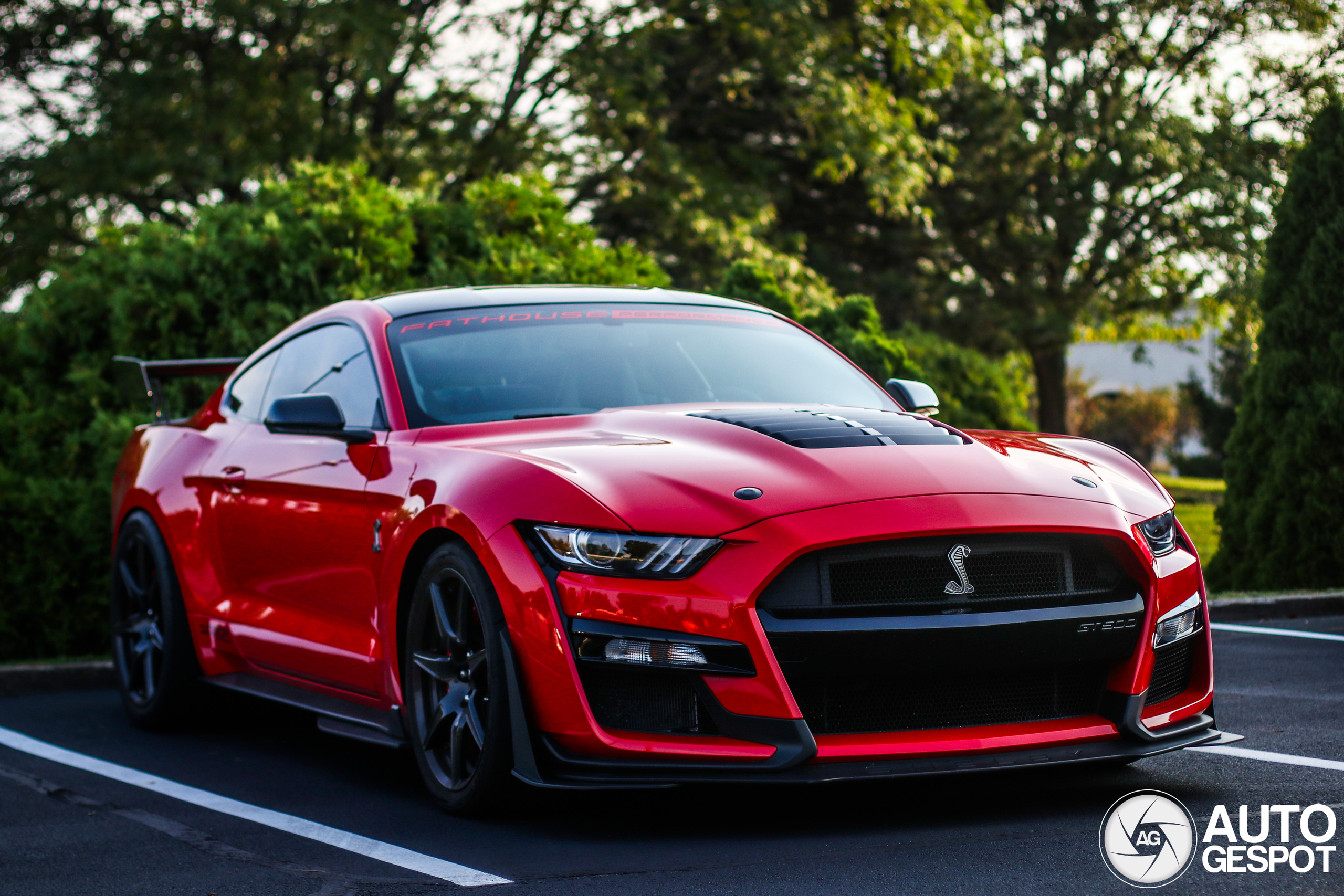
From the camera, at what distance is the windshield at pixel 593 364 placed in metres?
5.20

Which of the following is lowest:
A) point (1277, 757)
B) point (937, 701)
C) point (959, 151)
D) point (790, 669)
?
point (1277, 757)

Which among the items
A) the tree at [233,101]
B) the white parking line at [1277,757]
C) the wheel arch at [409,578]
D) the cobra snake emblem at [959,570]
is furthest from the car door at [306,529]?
the tree at [233,101]

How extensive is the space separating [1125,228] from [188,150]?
1804cm

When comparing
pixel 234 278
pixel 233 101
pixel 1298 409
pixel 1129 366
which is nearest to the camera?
pixel 1298 409

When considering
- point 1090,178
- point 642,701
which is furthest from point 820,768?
point 1090,178

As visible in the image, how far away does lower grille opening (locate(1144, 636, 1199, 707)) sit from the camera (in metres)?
4.18

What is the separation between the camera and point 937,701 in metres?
3.95

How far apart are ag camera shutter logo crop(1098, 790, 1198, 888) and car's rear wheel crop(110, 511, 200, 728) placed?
12.9ft

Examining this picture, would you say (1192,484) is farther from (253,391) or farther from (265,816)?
(265,816)

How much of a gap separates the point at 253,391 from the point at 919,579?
12.1ft

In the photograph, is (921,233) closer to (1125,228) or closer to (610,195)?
(1125,228)

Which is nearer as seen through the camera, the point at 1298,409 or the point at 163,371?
the point at 163,371

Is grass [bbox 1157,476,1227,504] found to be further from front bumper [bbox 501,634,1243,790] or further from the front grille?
the front grille

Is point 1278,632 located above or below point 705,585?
below
